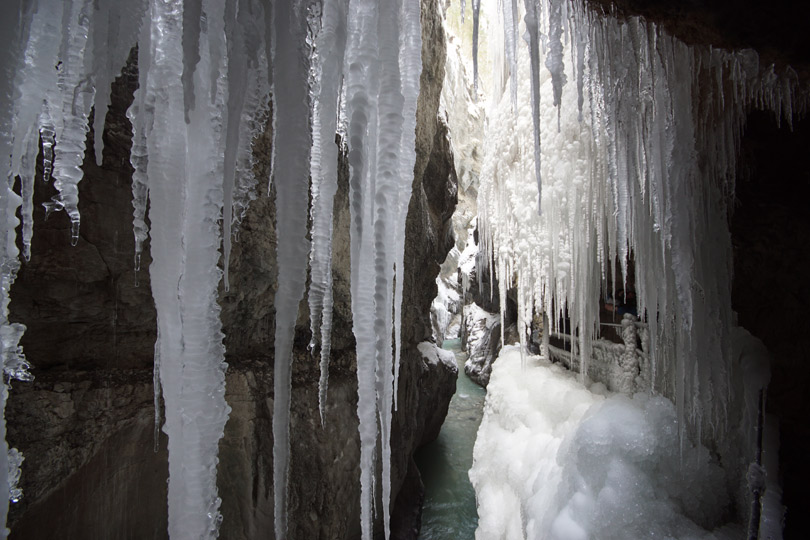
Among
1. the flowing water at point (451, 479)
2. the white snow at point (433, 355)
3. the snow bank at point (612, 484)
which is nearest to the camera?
the snow bank at point (612, 484)

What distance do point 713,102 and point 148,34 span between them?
9.59 ft

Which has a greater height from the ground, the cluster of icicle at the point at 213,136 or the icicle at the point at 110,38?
the icicle at the point at 110,38

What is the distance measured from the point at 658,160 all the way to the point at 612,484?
2.18 metres

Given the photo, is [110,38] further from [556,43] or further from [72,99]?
[556,43]

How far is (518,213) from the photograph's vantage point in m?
4.07

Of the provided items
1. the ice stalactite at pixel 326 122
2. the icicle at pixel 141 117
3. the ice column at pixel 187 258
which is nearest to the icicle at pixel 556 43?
the ice stalactite at pixel 326 122

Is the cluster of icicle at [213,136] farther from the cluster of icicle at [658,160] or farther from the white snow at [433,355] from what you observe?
the white snow at [433,355]

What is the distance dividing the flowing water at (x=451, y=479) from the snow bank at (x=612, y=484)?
72cm

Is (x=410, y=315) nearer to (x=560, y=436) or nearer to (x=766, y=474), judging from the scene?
(x=560, y=436)

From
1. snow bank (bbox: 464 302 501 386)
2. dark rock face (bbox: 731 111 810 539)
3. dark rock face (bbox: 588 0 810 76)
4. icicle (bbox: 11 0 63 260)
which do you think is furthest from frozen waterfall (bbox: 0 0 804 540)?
snow bank (bbox: 464 302 501 386)

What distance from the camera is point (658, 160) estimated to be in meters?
2.12

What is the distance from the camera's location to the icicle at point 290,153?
1.04 metres

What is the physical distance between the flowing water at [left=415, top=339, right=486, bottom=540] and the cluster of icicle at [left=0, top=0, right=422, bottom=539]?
375 cm

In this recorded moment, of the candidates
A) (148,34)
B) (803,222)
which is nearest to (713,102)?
(803,222)
